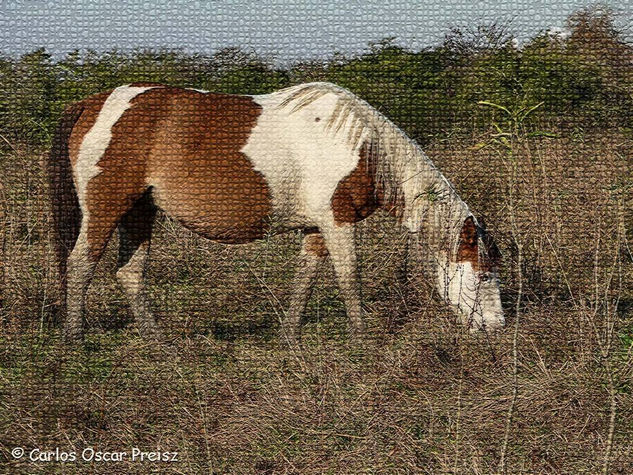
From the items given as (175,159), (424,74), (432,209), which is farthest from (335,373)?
(424,74)

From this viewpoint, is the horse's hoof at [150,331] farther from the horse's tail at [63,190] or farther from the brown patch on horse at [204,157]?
the brown patch on horse at [204,157]

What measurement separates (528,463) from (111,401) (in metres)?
1.51

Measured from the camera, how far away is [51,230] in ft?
14.1

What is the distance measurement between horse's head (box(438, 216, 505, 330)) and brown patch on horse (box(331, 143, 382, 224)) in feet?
1.58

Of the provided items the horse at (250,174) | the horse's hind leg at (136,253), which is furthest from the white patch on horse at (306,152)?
the horse's hind leg at (136,253)

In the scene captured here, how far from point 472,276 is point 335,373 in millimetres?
1080

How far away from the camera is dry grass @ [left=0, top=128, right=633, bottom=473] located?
292 centimetres

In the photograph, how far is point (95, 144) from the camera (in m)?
4.13

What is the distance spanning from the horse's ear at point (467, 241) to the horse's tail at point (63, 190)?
5.98 ft

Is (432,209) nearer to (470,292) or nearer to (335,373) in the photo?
(470,292)

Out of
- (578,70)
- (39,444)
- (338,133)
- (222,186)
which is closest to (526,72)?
(578,70)

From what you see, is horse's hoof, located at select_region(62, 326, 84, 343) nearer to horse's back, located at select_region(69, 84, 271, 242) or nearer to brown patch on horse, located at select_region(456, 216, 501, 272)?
horse's back, located at select_region(69, 84, 271, 242)

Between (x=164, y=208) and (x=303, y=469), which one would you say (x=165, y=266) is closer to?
(x=164, y=208)

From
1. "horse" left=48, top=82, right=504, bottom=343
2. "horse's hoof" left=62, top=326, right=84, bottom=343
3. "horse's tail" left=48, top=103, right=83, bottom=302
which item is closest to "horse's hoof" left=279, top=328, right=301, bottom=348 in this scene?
"horse" left=48, top=82, right=504, bottom=343
